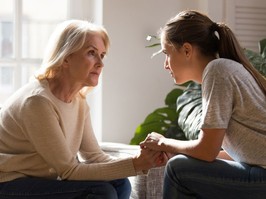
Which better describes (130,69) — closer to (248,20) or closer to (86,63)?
(248,20)

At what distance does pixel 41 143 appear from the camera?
188 cm

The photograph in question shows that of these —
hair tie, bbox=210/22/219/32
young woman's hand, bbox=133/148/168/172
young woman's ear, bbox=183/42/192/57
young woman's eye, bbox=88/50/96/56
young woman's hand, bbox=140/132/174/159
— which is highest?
hair tie, bbox=210/22/219/32

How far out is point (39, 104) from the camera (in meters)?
1.90

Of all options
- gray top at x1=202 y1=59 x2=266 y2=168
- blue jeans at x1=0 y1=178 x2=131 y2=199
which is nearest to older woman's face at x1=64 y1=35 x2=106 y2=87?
blue jeans at x1=0 y1=178 x2=131 y2=199

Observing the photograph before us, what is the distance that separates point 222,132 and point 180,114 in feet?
3.02

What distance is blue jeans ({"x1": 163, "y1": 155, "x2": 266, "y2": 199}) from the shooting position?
1669 mm

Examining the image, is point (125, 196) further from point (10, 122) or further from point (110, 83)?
point (110, 83)

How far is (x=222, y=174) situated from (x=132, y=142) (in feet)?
3.95

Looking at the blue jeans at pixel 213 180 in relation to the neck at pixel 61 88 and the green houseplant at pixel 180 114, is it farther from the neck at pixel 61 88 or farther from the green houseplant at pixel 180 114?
the green houseplant at pixel 180 114

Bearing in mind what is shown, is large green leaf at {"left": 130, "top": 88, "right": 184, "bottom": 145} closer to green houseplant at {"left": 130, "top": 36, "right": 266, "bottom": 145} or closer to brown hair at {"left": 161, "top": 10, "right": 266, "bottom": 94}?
green houseplant at {"left": 130, "top": 36, "right": 266, "bottom": 145}

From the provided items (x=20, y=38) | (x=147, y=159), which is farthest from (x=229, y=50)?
(x=20, y=38)

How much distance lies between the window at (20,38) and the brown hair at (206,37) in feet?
4.76

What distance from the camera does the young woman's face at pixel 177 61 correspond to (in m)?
1.87

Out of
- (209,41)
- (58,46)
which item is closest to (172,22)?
(209,41)
